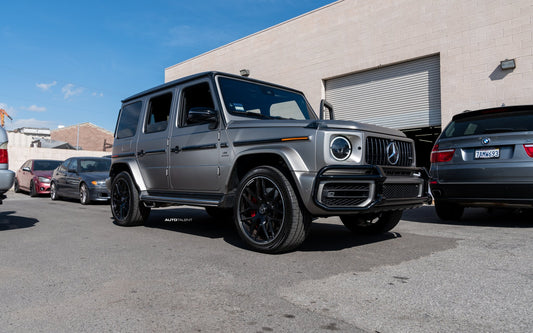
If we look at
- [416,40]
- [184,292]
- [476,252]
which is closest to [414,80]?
[416,40]

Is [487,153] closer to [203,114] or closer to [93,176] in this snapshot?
[203,114]

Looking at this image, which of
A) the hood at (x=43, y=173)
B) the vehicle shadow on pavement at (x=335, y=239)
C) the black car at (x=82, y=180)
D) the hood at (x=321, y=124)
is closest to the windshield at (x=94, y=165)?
the black car at (x=82, y=180)

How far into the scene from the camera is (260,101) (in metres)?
5.09

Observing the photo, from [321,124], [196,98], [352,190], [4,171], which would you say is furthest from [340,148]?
[4,171]

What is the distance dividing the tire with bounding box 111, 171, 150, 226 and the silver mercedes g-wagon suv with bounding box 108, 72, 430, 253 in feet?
0.05

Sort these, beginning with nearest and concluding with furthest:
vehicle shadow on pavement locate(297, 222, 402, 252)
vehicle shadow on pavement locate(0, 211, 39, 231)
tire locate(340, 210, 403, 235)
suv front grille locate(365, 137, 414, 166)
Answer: suv front grille locate(365, 137, 414, 166), vehicle shadow on pavement locate(297, 222, 402, 252), tire locate(340, 210, 403, 235), vehicle shadow on pavement locate(0, 211, 39, 231)

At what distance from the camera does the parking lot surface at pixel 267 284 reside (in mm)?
2217

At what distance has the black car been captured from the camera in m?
11.0

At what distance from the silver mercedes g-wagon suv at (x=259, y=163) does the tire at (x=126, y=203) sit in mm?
15

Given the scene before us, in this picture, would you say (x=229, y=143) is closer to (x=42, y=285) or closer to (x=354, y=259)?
(x=354, y=259)

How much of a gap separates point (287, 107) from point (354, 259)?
2.54m

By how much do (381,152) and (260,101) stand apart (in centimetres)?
176

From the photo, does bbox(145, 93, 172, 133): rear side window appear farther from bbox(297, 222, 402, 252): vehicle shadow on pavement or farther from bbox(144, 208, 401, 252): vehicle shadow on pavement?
bbox(297, 222, 402, 252): vehicle shadow on pavement

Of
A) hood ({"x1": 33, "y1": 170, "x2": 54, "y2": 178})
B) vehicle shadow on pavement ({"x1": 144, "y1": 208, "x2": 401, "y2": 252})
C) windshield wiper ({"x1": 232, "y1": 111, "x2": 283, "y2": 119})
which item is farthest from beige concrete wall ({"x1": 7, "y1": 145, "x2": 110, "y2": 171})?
windshield wiper ({"x1": 232, "y1": 111, "x2": 283, "y2": 119})
